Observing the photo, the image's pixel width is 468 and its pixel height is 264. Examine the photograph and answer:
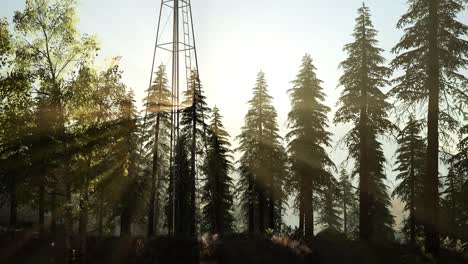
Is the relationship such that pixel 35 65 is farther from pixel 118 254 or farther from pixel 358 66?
pixel 358 66

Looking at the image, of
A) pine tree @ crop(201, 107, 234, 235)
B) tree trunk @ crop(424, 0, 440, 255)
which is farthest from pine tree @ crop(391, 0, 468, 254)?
pine tree @ crop(201, 107, 234, 235)

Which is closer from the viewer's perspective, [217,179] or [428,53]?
[428,53]

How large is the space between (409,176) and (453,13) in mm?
19590

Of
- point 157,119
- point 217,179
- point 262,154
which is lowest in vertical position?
point 217,179

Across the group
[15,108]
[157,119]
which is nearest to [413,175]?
[157,119]

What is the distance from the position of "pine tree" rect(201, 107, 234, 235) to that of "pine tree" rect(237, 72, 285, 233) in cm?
161

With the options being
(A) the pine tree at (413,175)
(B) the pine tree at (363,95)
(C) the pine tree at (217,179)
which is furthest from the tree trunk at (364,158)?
(C) the pine tree at (217,179)

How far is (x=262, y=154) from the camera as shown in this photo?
3441cm

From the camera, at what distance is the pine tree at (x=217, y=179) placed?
34375mm

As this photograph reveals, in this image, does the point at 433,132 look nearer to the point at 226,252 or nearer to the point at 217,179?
the point at 226,252

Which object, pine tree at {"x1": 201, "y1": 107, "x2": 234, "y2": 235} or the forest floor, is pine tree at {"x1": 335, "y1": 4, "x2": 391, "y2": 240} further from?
pine tree at {"x1": 201, "y1": 107, "x2": 234, "y2": 235}

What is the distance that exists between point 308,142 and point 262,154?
6395 millimetres

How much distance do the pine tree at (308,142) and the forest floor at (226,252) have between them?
8760 mm

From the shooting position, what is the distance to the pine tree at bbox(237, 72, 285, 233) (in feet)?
112
